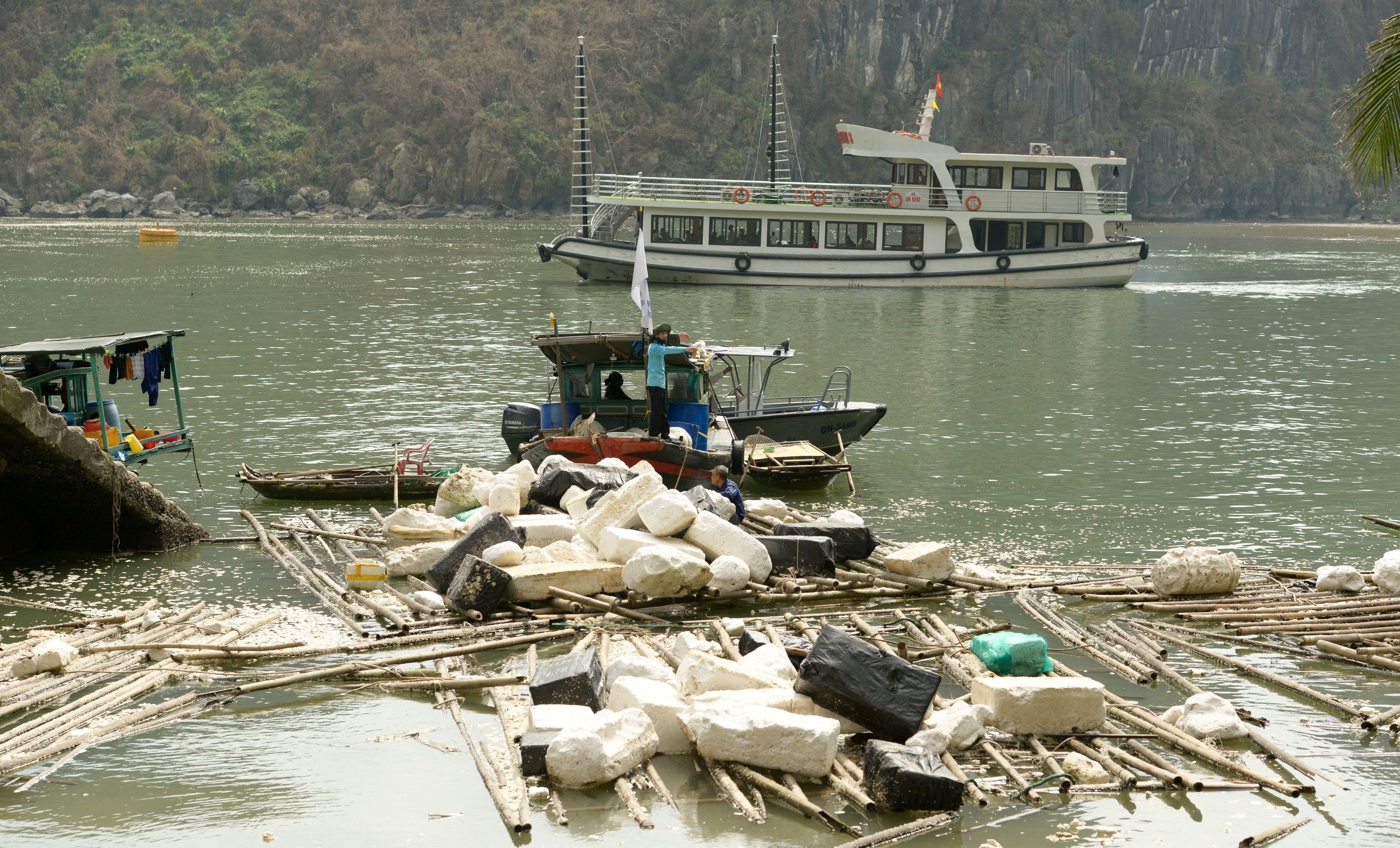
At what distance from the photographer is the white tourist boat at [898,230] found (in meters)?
51.6

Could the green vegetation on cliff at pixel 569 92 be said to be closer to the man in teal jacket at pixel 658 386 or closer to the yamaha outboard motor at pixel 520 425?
the yamaha outboard motor at pixel 520 425

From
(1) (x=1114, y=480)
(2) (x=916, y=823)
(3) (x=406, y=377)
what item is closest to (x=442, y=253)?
(3) (x=406, y=377)

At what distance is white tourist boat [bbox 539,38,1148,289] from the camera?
169ft

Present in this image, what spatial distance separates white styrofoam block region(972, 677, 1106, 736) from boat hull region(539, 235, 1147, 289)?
44.0m

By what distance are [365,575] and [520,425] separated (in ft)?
21.1

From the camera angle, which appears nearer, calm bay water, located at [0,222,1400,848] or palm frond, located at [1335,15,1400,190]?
calm bay water, located at [0,222,1400,848]

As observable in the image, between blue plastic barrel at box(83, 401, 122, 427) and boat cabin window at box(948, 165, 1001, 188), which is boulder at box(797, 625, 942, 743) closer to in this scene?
blue plastic barrel at box(83, 401, 122, 427)

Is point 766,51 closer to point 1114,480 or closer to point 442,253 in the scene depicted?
point 442,253

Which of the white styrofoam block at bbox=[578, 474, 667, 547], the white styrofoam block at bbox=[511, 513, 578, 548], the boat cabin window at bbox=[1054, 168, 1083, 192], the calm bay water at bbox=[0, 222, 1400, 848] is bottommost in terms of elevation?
the calm bay water at bbox=[0, 222, 1400, 848]

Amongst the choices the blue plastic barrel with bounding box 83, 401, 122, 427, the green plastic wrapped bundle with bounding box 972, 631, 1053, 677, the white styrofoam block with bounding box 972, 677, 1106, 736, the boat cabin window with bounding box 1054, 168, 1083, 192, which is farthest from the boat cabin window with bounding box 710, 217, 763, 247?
the white styrofoam block with bounding box 972, 677, 1106, 736

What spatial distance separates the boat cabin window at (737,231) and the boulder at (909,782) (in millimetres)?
45581

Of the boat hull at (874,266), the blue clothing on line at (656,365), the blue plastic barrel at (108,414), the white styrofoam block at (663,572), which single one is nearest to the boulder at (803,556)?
the white styrofoam block at (663,572)

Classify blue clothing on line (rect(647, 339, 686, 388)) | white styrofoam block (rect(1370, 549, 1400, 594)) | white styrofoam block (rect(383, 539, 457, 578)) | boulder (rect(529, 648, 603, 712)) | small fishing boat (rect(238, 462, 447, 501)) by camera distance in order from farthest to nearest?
blue clothing on line (rect(647, 339, 686, 388)), small fishing boat (rect(238, 462, 447, 501)), white styrofoam block (rect(383, 539, 457, 578)), white styrofoam block (rect(1370, 549, 1400, 594)), boulder (rect(529, 648, 603, 712))

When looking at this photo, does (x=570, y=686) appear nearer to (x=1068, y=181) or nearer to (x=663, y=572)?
(x=663, y=572)
